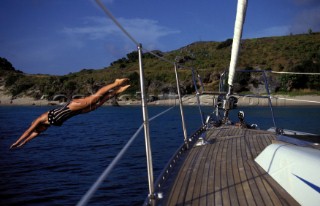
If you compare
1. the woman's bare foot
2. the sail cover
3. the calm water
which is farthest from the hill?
the woman's bare foot

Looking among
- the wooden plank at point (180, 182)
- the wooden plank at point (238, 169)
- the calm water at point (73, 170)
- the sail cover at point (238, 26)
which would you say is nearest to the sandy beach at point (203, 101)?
the calm water at point (73, 170)

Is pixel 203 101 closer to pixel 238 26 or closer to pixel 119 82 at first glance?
pixel 238 26

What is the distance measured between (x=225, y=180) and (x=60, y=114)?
2155 millimetres

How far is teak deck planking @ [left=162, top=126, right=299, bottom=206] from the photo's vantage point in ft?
12.2

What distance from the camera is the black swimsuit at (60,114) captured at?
3650 mm

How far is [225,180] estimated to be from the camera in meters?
4.41

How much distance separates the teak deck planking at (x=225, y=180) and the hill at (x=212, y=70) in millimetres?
45894

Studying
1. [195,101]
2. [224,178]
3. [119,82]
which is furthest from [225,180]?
[195,101]

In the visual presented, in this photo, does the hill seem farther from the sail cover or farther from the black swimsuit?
the black swimsuit

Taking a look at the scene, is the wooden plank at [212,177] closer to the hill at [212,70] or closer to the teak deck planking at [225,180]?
the teak deck planking at [225,180]

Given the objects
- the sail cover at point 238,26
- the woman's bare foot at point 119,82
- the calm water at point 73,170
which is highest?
the sail cover at point 238,26

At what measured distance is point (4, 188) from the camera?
1120 cm

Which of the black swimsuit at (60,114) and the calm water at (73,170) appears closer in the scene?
Answer: the black swimsuit at (60,114)

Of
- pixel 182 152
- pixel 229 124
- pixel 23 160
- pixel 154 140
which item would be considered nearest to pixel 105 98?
pixel 182 152
